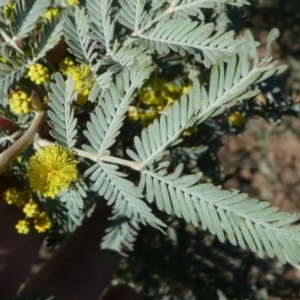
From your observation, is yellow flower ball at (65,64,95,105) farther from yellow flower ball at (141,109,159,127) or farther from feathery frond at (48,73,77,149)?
yellow flower ball at (141,109,159,127)

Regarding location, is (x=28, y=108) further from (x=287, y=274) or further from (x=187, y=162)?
(x=287, y=274)

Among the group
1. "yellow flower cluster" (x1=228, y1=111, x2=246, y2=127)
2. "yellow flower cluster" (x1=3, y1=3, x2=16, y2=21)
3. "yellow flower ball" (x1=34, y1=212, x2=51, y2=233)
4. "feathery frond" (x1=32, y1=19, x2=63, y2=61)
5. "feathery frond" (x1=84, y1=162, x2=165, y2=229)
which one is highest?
"yellow flower cluster" (x1=228, y1=111, x2=246, y2=127)

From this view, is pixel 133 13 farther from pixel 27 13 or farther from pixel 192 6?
pixel 27 13

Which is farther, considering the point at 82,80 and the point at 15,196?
the point at 15,196

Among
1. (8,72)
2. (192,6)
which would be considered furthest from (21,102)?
(192,6)

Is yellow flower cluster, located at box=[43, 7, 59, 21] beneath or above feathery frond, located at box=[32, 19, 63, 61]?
above

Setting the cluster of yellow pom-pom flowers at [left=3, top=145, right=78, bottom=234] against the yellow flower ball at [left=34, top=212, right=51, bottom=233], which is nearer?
the cluster of yellow pom-pom flowers at [left=3, top=145, right=78, bottom=234]

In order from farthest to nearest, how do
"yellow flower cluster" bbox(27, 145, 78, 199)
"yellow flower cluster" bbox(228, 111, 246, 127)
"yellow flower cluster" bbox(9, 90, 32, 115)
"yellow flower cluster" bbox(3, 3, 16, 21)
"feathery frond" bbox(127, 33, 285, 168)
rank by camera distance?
"yellow flower cluster" bbox(228, 111, 246, 127) < "yellow flower cluster" bbox(3, 3, 16, 21) < "yellow flower cluster" bbox(9, 90, 32, 115) < "yellow flower cluster" bbox(27, 145, 78, 199) < "feathery frond" bbox(127, 33, 285, 168)

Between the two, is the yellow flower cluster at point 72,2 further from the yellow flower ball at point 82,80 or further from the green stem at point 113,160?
the green stem at point 113,160

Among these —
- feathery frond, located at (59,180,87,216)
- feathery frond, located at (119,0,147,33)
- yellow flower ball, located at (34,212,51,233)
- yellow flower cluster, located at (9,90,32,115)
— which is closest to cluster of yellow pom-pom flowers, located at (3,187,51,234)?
yellow flower ball, located at (34,212,51,233)
